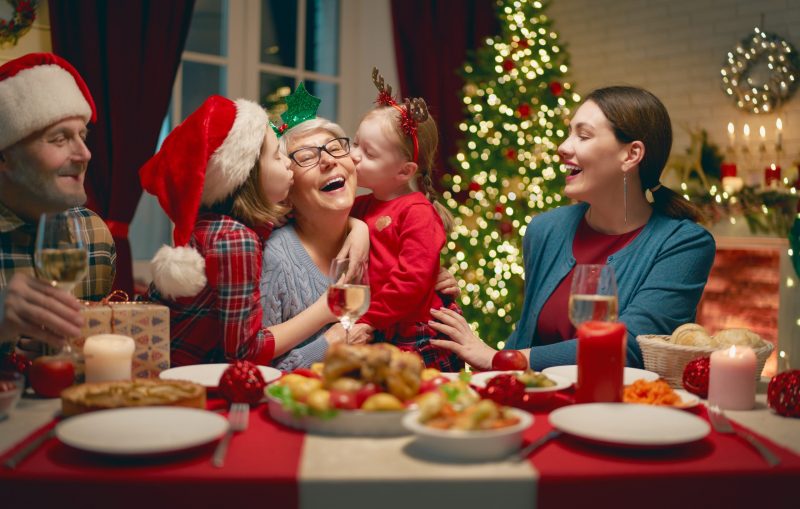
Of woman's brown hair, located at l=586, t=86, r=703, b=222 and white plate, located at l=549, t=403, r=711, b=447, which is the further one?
woman's brown hair, located at l=586, t=86, r=703, b=222

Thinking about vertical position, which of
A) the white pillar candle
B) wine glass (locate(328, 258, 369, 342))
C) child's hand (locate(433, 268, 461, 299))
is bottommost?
the white pillar candle

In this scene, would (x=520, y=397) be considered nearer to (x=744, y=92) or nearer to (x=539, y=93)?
(x=539, y=93)

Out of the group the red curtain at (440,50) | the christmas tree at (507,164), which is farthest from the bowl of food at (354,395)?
the red curtain at (440,50)

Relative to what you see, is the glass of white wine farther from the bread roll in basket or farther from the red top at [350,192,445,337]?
the bread roll in basket

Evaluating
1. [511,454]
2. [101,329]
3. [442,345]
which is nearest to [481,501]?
[511,454]

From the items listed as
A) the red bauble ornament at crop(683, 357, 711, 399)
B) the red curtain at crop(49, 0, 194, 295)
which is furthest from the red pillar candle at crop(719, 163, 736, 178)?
the red bauble ornament at crop(683, 357, 711, 399)

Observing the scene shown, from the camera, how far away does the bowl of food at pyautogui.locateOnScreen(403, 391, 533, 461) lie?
1.15 meters

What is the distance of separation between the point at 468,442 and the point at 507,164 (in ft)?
14.8

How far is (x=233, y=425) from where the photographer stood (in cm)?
132

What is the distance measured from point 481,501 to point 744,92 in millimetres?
5219

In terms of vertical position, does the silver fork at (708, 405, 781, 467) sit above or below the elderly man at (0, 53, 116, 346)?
below

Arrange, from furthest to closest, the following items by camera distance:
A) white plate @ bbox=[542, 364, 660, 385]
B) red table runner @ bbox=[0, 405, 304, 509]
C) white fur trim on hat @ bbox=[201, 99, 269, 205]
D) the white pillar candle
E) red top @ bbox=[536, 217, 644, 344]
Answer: red top @ bbox=[536, 217, 644, 344] → white fur trim on hat @ bbox=[201, 99, 269, 205] → white plate @ bbox=[542, 364, 660, 385] → the white pillar candle → red table runner @ bbox=[0, 405, 304, 509]

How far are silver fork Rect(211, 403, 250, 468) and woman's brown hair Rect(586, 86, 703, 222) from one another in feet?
5.19

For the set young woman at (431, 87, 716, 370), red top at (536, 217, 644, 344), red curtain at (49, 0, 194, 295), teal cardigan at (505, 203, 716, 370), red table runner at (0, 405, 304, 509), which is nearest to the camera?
red table runner at (0, 405, 304, 509)
